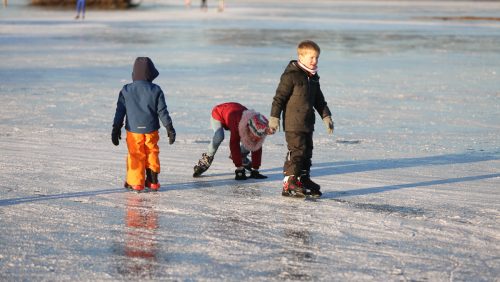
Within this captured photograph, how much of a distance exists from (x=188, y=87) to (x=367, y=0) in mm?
67392

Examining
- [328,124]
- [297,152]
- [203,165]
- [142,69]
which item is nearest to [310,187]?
[297,152]

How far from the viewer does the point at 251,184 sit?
7312 mm

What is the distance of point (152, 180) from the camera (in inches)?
275

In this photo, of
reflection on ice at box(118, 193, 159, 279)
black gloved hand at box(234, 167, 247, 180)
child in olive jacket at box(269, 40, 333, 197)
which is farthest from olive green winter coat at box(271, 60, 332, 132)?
reflection on ice at box(118, 193, 159, 279)

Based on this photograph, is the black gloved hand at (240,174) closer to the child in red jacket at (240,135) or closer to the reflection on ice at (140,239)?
the child in red jacket at (240,135)

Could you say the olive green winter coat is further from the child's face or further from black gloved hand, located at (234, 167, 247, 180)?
black gloved hand, located at (234, 167, 247, 180)

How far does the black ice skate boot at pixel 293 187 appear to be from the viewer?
672 centimetres

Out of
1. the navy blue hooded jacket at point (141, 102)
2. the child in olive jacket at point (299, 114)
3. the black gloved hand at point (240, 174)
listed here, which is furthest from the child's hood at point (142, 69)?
the black gloved hand at point (240, 174)

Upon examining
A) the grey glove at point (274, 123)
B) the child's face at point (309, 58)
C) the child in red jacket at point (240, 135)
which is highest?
the child's face at point (309, 58)

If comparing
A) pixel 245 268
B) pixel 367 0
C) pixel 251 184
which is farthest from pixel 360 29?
pixel 367 0

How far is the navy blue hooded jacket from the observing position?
6918 millimetres

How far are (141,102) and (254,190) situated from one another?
1.02m

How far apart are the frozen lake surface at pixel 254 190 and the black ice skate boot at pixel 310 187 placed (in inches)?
4.4

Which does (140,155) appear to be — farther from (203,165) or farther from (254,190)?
(254,190)
